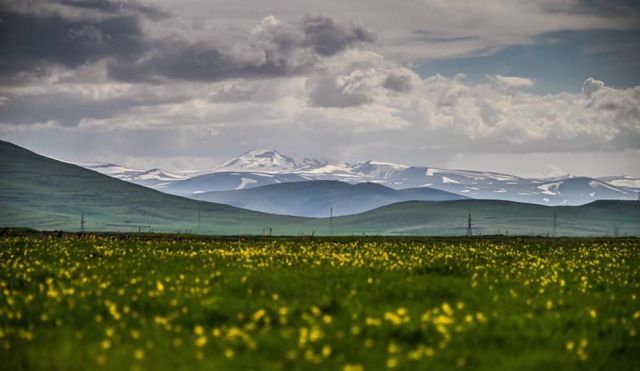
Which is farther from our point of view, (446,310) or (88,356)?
(446,310)

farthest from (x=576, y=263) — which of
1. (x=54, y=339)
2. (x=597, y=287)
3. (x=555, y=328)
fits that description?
(x=54, y=339)

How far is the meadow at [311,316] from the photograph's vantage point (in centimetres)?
1391

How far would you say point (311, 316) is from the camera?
57.1 ft

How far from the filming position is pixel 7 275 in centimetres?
2408

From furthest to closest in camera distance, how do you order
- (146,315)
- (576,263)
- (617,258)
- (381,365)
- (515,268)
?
(617,258) → (576,263) → (515,268) → (146,315) → (381,365)

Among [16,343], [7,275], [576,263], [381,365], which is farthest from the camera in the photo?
[576,263]

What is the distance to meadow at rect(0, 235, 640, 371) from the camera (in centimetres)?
1391

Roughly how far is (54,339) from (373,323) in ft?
20.9

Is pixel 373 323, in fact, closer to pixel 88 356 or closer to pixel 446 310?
pixel 446 310

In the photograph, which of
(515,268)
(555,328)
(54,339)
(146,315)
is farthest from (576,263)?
(54,339)

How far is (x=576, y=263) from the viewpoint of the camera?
32156mm

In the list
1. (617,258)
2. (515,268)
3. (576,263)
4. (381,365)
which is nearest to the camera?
(381,365)

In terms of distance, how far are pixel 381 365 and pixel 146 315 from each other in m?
6.49

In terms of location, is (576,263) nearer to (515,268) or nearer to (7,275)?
(515,268)
